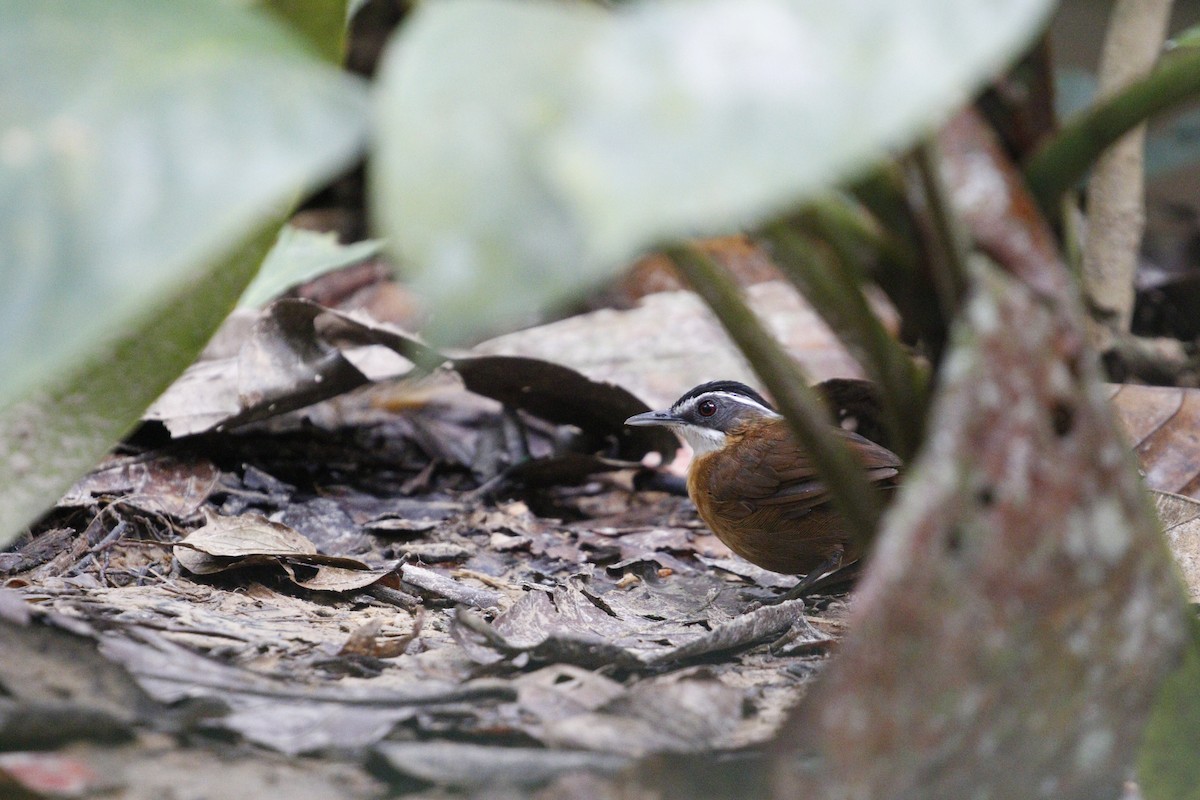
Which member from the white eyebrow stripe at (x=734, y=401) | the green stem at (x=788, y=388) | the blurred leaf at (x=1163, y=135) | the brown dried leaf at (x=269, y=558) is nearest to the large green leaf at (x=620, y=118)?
the green stem at (x=788, y=388)

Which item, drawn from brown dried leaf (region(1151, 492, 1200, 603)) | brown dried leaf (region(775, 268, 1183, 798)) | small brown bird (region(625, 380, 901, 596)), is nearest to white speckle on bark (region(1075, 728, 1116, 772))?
brown dried leaf (region(775, 268, 1183, 798))

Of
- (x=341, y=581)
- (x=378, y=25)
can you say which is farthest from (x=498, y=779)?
(x=378, y=25)

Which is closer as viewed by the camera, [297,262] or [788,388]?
[788,388]

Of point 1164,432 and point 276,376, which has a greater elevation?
point 276,376

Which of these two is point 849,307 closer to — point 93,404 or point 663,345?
point 93,404

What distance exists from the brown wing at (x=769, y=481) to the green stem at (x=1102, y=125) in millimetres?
2529

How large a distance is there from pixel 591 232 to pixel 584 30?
0.79 ft

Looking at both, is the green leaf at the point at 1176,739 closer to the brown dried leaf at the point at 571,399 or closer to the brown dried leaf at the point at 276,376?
the brown dried leaf at the point at 276,376

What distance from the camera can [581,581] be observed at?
360cm

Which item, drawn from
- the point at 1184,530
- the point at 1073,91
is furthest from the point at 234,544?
the point at 1073,91

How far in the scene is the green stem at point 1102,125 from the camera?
161cm

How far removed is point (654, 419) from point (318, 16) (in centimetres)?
274

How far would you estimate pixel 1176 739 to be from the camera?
5.64ft

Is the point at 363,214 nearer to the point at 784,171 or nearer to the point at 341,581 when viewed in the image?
the point at 341,581
